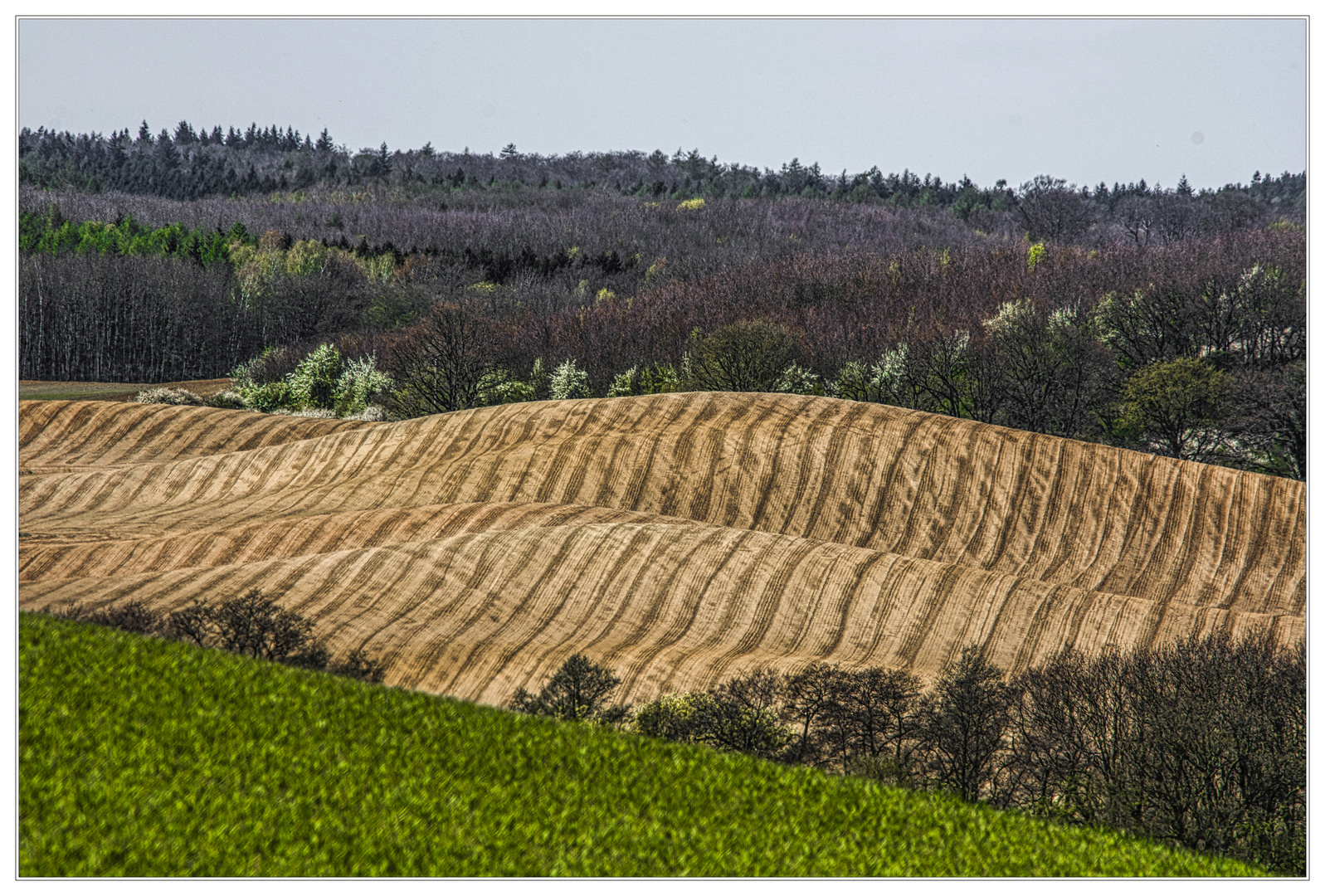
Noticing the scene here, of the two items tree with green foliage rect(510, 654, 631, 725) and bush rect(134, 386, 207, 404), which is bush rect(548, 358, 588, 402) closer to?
bush rect(134, 386, 207, 404)

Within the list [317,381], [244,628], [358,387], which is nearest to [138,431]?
[244,628]

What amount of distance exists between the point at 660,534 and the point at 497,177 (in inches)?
5268

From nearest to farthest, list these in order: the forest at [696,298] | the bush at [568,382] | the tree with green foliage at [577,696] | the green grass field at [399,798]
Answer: the green grass field at [399,798], the tree with green foliage at [577,696], the forest at [696,298], the bush at [568,382]

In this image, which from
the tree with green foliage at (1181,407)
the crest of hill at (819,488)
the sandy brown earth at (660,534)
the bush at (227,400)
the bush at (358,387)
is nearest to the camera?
the sandy brown earth at (660,534)

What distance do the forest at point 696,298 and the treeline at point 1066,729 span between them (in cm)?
2494

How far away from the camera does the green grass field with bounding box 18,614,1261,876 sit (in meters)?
6.45

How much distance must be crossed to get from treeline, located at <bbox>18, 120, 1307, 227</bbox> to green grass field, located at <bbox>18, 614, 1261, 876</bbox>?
308 ft

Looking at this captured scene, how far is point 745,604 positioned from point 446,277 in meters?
65.3

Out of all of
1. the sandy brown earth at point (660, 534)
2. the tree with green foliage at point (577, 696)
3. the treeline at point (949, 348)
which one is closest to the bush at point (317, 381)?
the treeline at point (949, 348)

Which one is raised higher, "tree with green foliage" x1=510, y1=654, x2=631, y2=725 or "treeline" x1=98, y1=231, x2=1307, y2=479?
Result: "treeline" x1=98, y1=231, x2=1307, y2=479

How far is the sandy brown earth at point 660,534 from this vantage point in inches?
685

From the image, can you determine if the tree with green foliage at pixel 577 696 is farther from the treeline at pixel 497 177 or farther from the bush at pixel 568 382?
the treeline at pixel 497 177

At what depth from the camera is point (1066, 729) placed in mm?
13062

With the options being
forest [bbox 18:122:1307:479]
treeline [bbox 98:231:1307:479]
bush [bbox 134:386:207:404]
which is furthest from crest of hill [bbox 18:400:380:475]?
treeline [bbox 98:231:1307:479]
